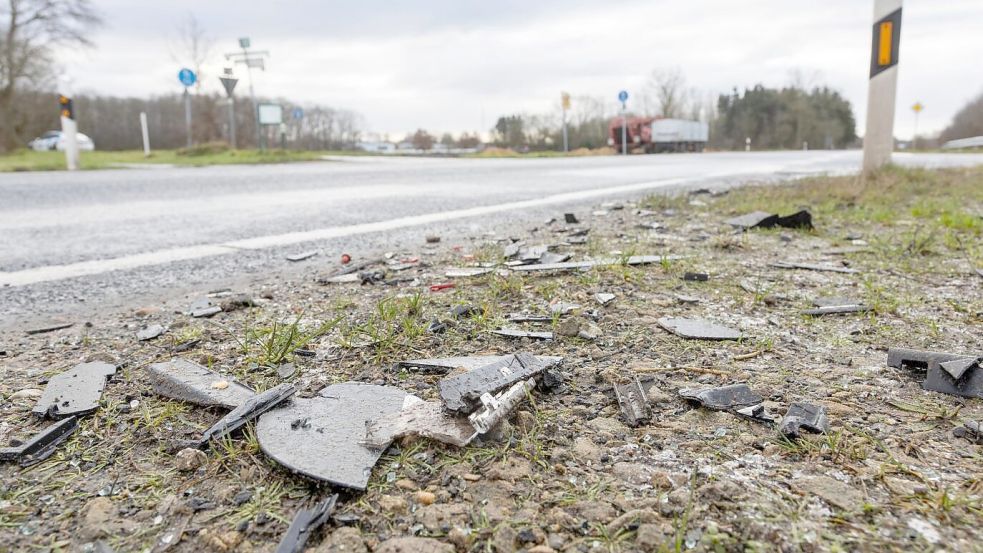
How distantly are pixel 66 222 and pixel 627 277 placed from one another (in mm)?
4500

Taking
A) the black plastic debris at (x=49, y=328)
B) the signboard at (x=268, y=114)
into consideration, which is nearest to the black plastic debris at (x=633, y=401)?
the black plastic debris at (x=49, y=328)

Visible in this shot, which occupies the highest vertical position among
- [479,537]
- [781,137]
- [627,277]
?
[781,137]

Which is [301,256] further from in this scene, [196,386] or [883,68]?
[883,68]

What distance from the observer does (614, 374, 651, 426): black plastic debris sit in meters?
1.46

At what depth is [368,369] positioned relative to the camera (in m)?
1.78

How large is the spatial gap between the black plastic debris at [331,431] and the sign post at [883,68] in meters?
6.82

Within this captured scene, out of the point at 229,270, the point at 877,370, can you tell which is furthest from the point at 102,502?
the point at 229,270

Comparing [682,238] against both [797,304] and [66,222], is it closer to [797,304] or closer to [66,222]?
[797,304]

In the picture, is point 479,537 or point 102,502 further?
point 102,502

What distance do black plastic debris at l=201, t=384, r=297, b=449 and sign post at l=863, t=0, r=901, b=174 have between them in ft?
23.0

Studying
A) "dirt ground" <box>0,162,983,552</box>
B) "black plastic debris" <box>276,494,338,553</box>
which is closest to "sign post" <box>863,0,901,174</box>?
"dirt ground" <box>0,162,983,552</box>

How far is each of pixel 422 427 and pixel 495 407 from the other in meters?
0.18

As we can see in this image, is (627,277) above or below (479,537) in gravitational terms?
above

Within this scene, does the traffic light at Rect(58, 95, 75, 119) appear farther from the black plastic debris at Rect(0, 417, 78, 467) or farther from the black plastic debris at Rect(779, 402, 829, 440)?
the black plastic debris at Rect(779, 402, 829, 440)
